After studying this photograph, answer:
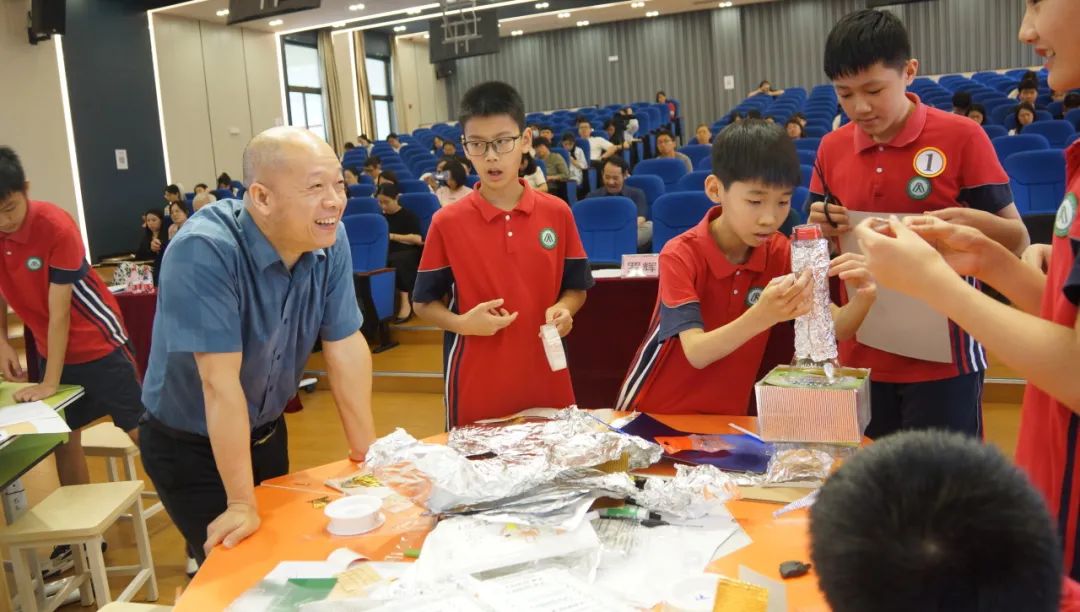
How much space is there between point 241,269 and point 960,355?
1.51 meters

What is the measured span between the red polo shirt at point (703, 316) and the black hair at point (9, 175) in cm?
242

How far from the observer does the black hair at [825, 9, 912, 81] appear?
1.76m

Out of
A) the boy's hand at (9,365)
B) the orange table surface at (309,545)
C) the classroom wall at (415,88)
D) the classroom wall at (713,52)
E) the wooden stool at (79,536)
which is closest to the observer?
the orange table surface at (309,545)

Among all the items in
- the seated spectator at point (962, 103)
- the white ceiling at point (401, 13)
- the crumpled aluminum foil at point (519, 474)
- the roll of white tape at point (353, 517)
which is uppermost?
the white ceiling at point (401, 13)

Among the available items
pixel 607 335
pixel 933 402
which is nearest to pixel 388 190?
pixel 607 335

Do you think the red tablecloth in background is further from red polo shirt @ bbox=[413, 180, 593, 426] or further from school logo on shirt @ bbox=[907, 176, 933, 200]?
school logo on shirt @ bbox=[907, 176, 933, 200]

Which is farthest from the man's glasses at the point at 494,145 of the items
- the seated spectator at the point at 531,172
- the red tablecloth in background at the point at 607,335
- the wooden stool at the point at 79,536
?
the seated spectator at the point at 531,172

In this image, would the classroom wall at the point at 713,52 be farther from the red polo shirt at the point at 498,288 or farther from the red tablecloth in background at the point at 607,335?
the red polo shirt at the point at 498,288

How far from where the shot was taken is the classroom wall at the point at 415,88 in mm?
18766

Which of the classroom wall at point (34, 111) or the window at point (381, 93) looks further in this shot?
the window at point (381, 93)

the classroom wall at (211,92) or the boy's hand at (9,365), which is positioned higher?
the classroom wall at (211,92)

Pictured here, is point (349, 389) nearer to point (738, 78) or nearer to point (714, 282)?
point (714, 282)

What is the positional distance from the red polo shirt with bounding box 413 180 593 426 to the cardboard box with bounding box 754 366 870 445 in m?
0.91

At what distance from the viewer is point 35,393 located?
9.58 ft
